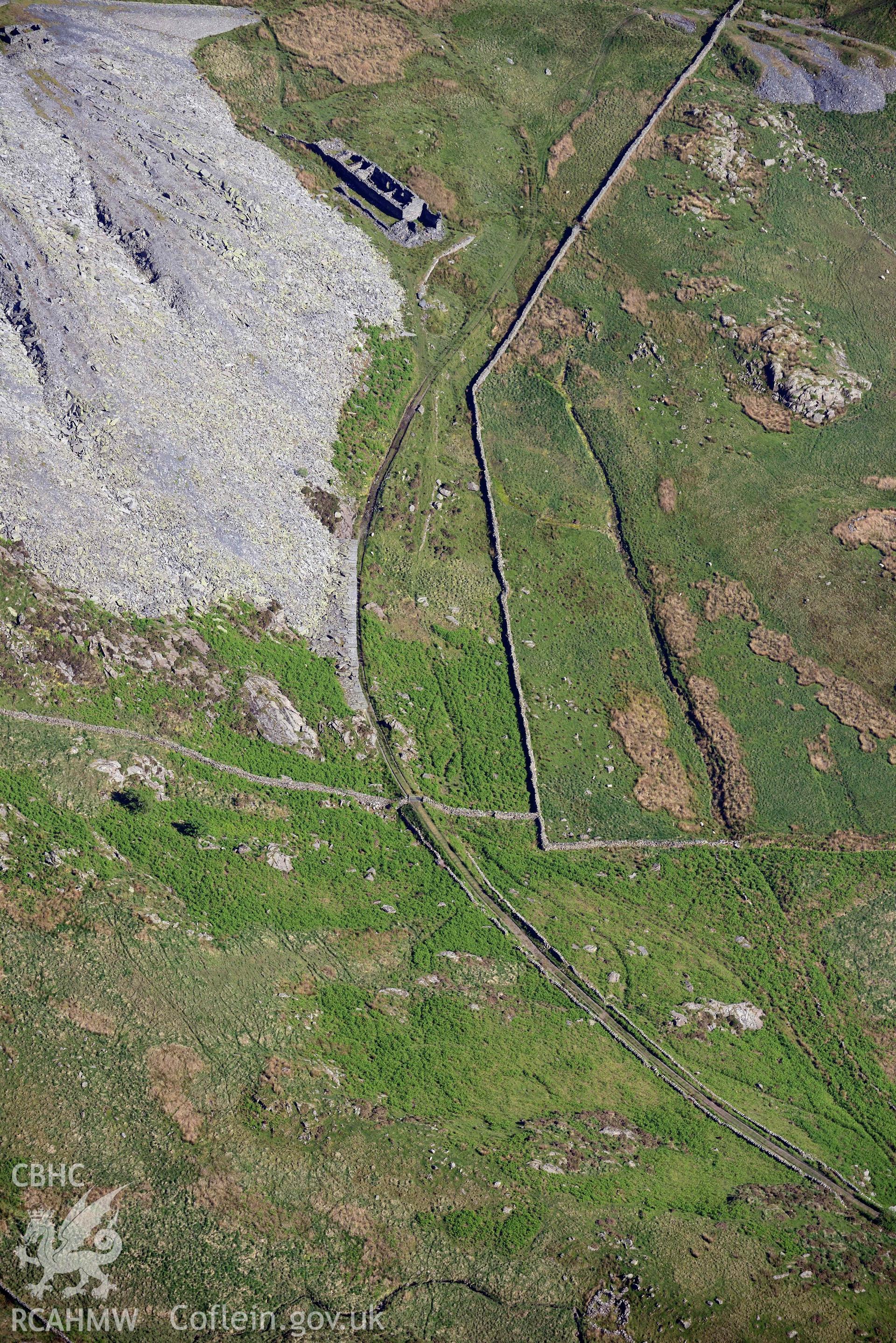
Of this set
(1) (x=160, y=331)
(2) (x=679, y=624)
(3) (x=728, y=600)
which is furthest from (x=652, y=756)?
(1) (x=160, y=331)

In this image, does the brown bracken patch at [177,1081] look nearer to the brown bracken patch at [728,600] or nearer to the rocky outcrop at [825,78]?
the brown bracken patch at [728,600]

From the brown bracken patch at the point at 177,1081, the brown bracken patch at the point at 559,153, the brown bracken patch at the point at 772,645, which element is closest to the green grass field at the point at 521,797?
the brown bracken patch at the point at 177,1081

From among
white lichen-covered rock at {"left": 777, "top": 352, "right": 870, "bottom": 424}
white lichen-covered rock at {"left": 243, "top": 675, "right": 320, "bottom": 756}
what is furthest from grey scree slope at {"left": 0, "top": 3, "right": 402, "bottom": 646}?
white lichen-covered rock at {"left": 777, "top": 352, "right": 870, "bottom": 424}

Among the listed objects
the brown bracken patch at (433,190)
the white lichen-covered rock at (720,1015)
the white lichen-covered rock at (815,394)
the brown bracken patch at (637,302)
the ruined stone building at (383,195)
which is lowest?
the white lichen-covered rock at (720,1015)

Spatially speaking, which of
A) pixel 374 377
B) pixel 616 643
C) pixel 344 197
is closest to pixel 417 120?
pixel 344 197

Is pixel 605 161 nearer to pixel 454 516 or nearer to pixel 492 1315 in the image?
pixel 454 516
